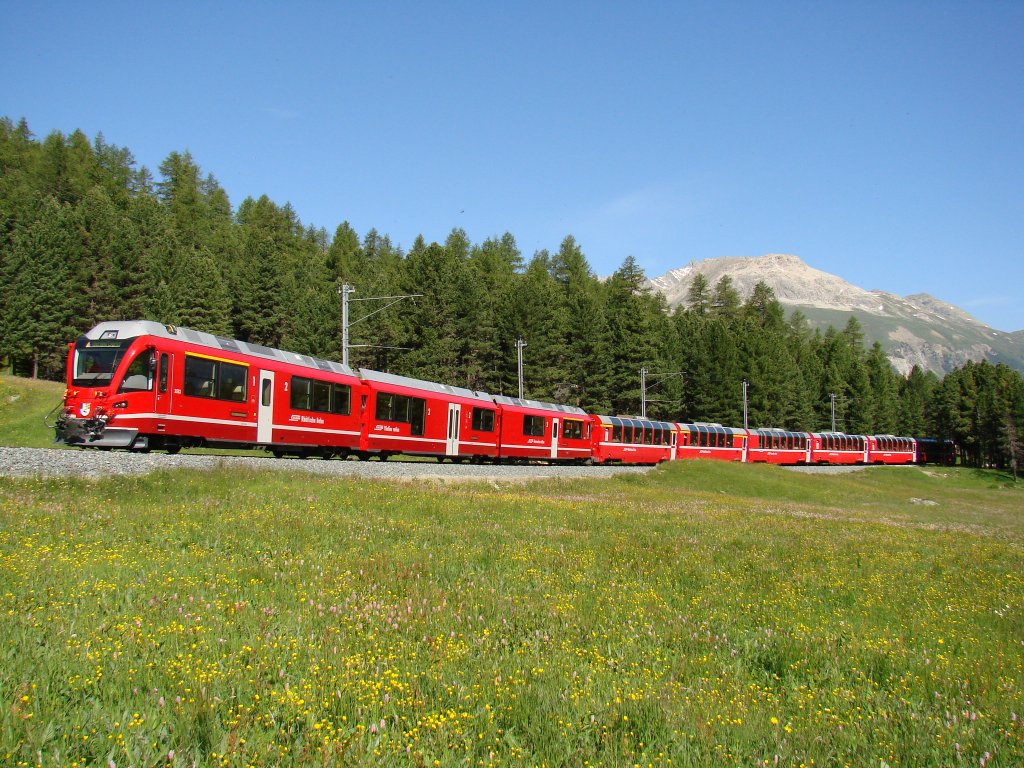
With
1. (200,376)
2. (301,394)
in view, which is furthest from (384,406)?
(200,376)

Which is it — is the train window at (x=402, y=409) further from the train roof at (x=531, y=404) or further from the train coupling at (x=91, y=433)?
the train coupling at (x=91, y=433)

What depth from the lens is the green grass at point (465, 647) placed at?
155 inches

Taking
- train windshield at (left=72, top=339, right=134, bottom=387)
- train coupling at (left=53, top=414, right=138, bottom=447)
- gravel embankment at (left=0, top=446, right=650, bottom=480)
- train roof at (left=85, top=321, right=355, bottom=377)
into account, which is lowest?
gravel embankment at (left=0, top=446, right=650, bottom=480)

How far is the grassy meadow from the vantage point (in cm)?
393

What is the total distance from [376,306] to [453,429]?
4137cm

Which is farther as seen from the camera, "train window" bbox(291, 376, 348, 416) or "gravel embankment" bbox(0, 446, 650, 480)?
"train window" bbox(291, 376, 348, 416)

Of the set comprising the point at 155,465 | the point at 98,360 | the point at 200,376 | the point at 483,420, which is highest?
the point at 98,360

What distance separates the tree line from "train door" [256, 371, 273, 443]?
19.1 metres

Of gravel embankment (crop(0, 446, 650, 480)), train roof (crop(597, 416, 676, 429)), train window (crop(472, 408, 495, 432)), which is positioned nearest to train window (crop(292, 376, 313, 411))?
gravel embankment (crop(0, 446, 650, 480))

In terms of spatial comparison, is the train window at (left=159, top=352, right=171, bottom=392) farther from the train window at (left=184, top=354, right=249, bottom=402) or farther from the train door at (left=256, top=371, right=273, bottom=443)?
the train door at (left=256, top=371, right=273, bottom=443)

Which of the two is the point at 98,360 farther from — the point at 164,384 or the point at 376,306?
the point at 376,306

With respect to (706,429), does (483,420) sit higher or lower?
higher

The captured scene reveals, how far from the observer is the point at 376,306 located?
71.8 m

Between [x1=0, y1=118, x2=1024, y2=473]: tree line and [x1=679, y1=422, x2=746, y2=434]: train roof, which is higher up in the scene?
[x1=0, y1=118, x2=1024, y2=473]: tree line
